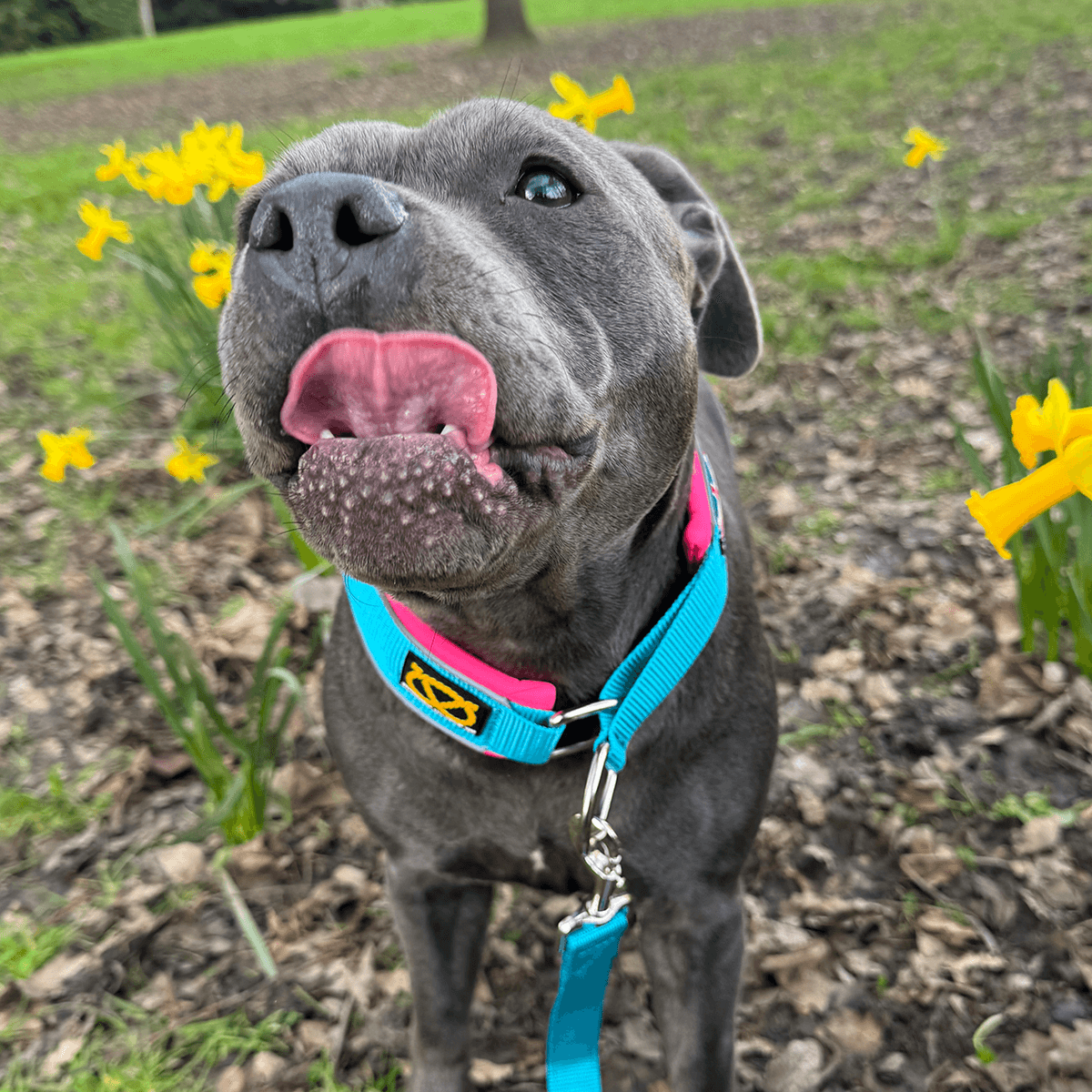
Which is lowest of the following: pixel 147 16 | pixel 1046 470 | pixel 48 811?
pixel 48 811

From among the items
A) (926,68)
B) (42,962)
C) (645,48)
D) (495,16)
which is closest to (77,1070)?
(42,962)

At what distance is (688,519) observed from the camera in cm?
195

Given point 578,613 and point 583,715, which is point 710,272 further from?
point 583,715

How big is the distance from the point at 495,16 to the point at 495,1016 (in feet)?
56.4

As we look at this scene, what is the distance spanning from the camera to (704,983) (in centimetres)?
203

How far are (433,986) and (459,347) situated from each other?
1591mm

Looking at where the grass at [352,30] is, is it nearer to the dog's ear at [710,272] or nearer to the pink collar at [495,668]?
the dog's ear at [710,272]

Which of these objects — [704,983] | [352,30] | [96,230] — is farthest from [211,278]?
[352,30]

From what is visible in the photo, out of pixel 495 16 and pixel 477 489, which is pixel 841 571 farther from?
pixel 495 16

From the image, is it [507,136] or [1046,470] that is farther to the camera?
[507,136]

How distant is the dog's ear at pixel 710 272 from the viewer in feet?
7.22

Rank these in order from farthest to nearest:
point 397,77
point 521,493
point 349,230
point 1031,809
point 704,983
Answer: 1. point 397,77
2. point 1031,809
3. point 704,983
4. point 521,493
5. point 349,230

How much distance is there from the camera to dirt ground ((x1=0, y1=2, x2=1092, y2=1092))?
7.44ft

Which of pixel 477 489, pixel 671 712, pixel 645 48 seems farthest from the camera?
pixel 645 48
